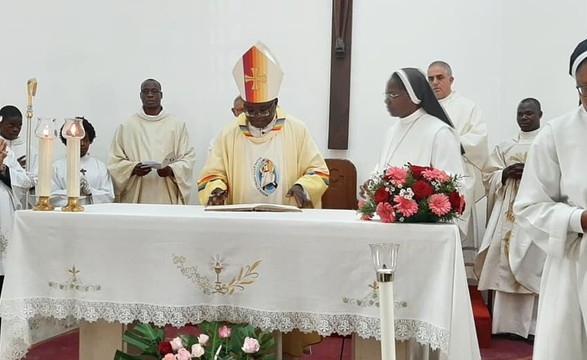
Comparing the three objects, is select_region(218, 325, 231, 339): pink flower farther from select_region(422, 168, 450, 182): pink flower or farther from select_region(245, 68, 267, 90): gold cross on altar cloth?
select_region(245, 68, 267, 90): gold cross on altar cloth

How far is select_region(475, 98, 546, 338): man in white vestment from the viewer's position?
192 inches

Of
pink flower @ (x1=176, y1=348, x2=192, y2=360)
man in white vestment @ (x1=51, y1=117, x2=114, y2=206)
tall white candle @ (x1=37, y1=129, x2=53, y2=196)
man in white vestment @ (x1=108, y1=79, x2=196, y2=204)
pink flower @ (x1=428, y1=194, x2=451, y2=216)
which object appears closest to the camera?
pink flower @ (x1=176, y1=348, x2=192, y2=360)

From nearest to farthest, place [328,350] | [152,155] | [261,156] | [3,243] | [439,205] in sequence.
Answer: [439,205] < [261,156] < [328,350] < [3,243] < [152,155]

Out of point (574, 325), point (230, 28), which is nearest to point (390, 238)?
point (574, 325)

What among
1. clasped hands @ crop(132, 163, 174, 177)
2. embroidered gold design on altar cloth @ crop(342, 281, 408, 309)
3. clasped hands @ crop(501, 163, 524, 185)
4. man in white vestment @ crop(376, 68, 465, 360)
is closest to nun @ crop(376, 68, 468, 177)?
man in white vestment @ crop(376, 68, 465, 360)

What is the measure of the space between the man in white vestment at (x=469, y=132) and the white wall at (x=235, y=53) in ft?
2.21

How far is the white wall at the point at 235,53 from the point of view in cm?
620

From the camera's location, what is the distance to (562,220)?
2391mm

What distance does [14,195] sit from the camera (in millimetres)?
4988

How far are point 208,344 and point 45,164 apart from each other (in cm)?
127

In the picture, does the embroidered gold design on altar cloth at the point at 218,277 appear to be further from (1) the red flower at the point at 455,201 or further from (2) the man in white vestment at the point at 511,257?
(2) the man in white vestment at the point at 511,257

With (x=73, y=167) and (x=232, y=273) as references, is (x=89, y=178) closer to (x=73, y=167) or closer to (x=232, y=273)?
(x=73, y=167)

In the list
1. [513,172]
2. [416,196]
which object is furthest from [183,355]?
[513,172]

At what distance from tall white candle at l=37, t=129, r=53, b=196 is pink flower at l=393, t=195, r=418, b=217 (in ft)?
5.59
